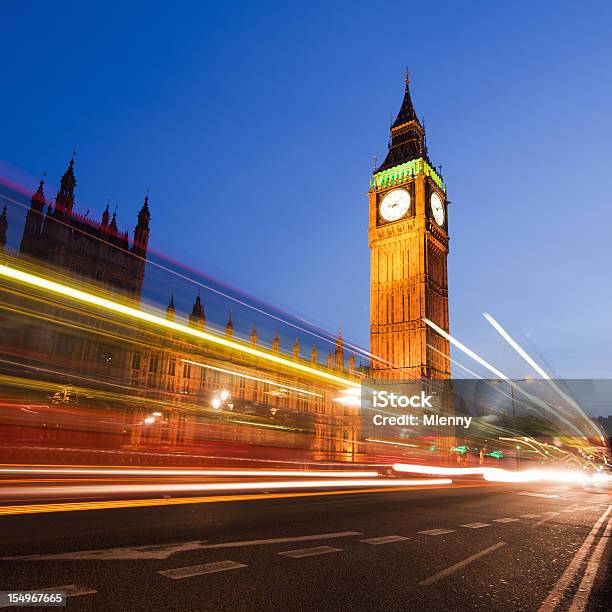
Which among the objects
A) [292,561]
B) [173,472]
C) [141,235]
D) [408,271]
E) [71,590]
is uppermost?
[408,271]

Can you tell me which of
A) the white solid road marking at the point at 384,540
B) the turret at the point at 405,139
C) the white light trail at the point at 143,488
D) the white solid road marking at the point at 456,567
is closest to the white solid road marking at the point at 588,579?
the white solid road marking at the point at 456,567

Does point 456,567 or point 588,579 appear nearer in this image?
point 588,579

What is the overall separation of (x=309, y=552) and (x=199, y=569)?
1574mm

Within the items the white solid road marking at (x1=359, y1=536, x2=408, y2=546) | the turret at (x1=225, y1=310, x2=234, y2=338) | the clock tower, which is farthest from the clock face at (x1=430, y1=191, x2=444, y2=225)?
the white solid road marking at (x1=359, y1=536, x2=408, y2=546)

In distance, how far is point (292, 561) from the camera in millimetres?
5113

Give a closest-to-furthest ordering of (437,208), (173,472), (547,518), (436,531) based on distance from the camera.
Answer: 1. (436,531)
2. (547,518)
3. (173,472)
4. (437,208)

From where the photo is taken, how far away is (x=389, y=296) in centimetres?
7181

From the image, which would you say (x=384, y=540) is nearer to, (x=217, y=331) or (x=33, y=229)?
(x=217, y=331)

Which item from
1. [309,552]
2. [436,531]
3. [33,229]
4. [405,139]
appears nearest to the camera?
[309,552]

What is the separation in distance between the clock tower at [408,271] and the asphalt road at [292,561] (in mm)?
60689

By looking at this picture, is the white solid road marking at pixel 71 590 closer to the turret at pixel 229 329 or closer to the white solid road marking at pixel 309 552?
the white solid road marking at pixel 309 552

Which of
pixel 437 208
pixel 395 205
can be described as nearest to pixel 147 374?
pixel 395 205

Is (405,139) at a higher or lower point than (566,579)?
higher

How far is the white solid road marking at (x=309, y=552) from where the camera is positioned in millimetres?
5406
